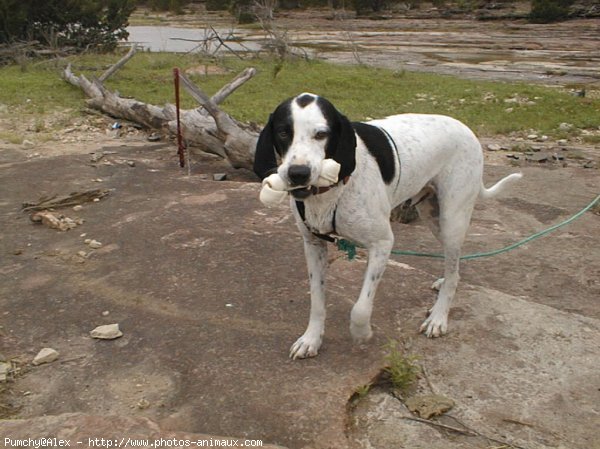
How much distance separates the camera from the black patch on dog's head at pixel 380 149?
3.58 metres

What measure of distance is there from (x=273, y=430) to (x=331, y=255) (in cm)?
215

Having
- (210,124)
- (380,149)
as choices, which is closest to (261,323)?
(380,149)

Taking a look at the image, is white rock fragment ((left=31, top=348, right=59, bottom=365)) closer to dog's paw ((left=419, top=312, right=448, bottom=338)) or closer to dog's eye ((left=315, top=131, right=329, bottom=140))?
dog's eye ((left=315, top=131, right=329, bottom=140))

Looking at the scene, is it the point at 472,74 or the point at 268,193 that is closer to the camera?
the point at 268,193

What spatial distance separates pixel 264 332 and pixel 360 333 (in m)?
0.64

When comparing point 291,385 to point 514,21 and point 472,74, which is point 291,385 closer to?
point 472,74

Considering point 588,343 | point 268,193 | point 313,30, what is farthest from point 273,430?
point 313,30

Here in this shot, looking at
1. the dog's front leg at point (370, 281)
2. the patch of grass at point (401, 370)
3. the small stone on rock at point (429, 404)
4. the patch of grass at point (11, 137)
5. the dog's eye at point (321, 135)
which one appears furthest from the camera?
the patch of grass at point (11, 137)

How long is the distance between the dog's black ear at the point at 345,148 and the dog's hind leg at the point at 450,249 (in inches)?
44.3

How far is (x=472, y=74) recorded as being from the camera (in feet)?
65.9

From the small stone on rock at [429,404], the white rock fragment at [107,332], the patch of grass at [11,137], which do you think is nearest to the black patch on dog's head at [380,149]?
the small stone on rock at [429,404]

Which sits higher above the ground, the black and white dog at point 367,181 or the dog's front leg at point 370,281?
the black and white dog at point 367,181

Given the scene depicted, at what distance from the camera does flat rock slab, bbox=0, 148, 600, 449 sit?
3.27m

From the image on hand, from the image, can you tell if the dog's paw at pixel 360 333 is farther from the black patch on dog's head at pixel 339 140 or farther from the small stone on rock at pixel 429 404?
the black patch on dog's head at pixel 339 140
